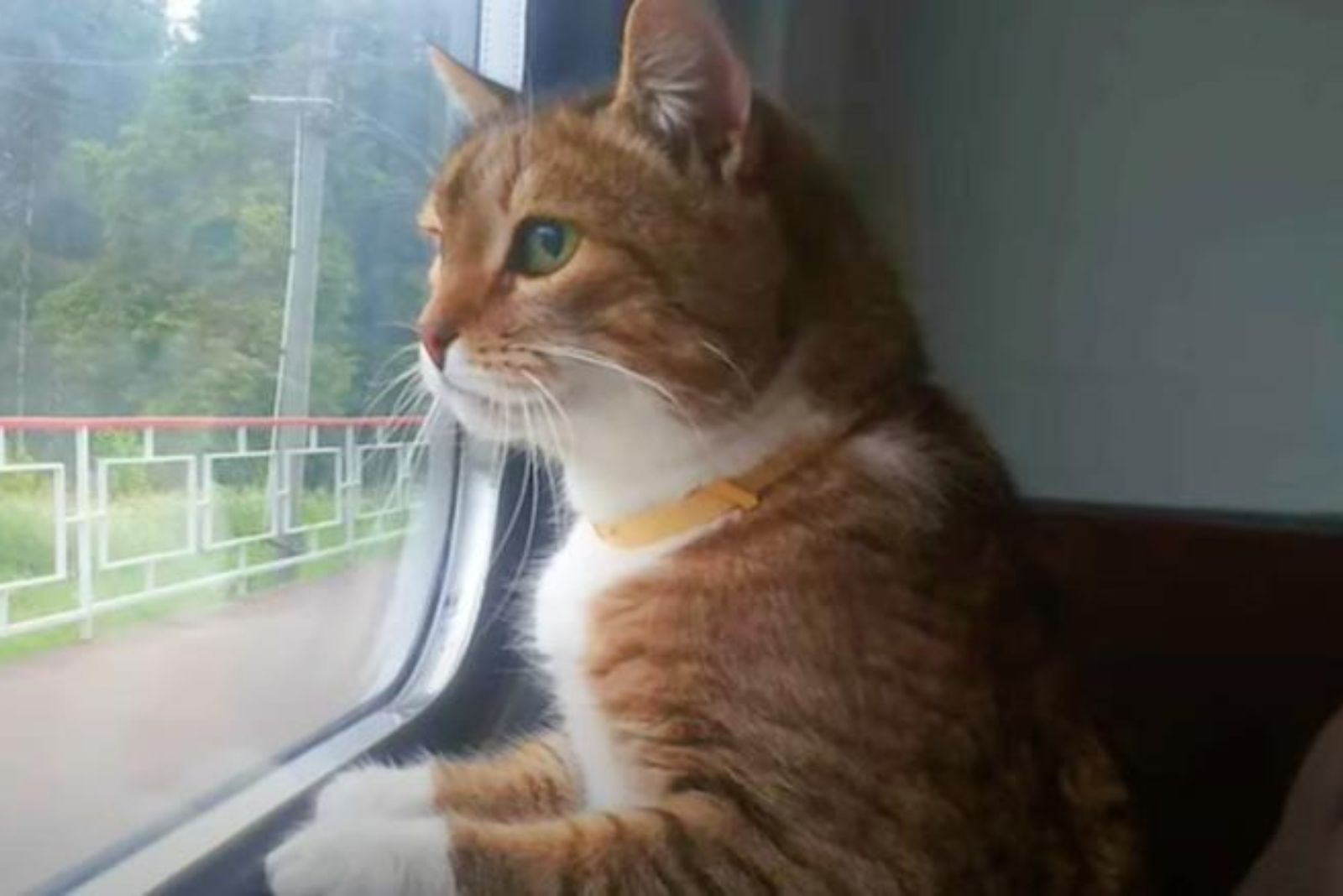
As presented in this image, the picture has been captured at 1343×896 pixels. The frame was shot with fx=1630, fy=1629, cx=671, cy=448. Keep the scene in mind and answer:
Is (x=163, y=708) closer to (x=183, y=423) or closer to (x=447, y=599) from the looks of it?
(x=183, y=423)

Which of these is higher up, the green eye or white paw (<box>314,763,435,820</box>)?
the green eye

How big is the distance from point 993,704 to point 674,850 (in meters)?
0.18

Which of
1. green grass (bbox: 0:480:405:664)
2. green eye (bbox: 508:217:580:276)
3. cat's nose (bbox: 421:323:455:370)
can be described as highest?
green eye (bbox: 508:217:580:276)

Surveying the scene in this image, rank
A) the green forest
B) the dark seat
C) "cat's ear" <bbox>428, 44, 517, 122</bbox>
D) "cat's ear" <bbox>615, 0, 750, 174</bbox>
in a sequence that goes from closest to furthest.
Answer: the green forest → "cat's ear" <bbox>615, 0, 750, 174</bbox> → "cat's ear" <bbox>428, 44, 517, 122</bbox> → the dark seat

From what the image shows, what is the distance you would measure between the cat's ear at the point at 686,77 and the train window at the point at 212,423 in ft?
0.49

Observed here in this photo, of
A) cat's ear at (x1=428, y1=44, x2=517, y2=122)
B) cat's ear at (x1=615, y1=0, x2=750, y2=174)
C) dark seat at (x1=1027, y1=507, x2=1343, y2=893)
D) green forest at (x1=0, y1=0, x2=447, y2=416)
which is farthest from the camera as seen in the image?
dark seat at (x1=1027, y1=507, x2=1343, y2=893)

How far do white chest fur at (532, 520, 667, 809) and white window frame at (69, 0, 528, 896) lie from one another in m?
0.09

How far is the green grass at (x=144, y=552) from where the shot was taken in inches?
23.5

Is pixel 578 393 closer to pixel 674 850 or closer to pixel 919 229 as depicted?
pixel 674 850

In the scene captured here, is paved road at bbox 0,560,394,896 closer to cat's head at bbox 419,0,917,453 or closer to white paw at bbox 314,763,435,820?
white paw at bbox 314,763,435,820

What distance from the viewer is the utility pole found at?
749 mm

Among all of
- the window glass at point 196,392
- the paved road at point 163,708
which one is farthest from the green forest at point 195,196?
the paved road at point 163,708

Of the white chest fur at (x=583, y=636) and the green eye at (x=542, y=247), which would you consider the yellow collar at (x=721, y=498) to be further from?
the green eye at (x=542, y=247)

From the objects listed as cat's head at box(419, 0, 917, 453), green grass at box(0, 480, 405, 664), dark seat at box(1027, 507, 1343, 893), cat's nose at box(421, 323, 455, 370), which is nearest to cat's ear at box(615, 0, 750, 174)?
A: cat's head at box(419, 0, 917, 453)
